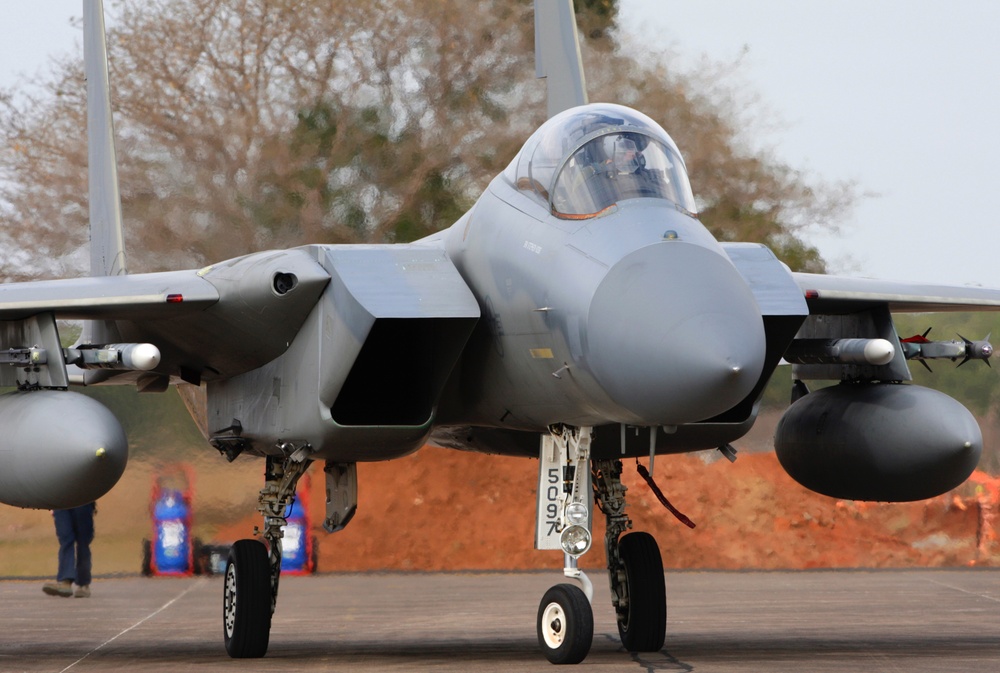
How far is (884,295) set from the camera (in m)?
9.95

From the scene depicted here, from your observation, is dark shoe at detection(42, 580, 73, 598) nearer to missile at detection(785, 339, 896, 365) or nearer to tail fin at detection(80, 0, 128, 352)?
tail fin at detection(80, 0, 128, 352)

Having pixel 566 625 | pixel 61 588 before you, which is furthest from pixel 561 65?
pixel 61 588

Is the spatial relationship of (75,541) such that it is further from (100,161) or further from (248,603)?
(248,603)

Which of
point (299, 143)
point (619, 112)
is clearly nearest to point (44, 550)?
point (299, 143)

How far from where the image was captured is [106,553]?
16.4m

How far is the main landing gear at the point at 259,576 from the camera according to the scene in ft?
30.7

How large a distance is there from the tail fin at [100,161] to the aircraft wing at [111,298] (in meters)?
2.14

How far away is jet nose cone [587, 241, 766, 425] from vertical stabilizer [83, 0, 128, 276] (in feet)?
19.0

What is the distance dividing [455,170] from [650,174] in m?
10.6

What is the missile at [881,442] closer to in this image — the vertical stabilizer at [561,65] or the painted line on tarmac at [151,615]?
the vertical stabilizer at [561,65]

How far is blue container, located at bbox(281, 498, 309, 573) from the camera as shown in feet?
55.6

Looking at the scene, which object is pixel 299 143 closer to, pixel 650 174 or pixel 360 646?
pixel 360 646

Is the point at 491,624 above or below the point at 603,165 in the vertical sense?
below

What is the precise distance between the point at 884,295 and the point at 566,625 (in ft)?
11.9
